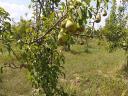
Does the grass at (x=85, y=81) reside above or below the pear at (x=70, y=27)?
below

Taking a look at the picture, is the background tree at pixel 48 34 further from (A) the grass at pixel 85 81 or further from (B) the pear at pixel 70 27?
(A) the grass at pixel 85 81

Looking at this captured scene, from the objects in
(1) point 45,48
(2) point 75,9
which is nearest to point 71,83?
(1) point 45,48

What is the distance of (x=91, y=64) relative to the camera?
1634 cm

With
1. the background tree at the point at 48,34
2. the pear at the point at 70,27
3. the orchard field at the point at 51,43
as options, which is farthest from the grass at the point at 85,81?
the pear at the point at 70,27

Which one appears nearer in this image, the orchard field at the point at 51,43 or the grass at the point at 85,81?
the orchard field at the point at 51,43

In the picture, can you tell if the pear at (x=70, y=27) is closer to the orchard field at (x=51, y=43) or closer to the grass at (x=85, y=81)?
the orchard field at (x=51, y=43)

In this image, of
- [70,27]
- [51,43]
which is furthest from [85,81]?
[70,27]

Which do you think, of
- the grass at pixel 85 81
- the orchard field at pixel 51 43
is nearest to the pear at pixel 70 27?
the orchard field at pixel 51 43

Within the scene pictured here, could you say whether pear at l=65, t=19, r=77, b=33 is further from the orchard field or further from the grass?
the grass

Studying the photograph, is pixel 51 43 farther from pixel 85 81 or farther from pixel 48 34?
pixel 85 81

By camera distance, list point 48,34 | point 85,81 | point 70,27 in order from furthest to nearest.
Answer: point 85,81, point 48,34, point 70,27

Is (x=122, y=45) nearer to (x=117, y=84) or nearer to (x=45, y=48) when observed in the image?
(x=117, y=84)

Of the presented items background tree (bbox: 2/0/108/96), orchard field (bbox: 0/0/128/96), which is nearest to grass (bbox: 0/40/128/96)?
orchard field (bbox: 0/0/128/96)

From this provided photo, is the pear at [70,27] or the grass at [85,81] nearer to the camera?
the pear at [70,27]
